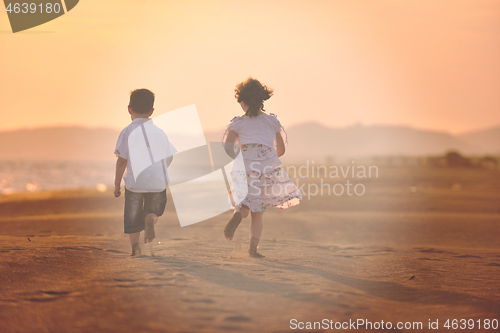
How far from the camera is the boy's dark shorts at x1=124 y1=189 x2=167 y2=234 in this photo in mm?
5227

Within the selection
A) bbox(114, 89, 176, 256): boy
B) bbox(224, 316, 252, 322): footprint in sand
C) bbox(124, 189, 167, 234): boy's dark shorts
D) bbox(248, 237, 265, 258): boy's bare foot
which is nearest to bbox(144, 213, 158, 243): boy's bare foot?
bbox(114, 89, 176, 256): boy

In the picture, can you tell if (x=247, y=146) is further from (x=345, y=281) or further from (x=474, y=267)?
(x=474, y=267)

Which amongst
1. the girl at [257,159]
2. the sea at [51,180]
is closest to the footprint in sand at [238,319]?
the girl at [257,159]

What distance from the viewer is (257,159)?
5.35 meters

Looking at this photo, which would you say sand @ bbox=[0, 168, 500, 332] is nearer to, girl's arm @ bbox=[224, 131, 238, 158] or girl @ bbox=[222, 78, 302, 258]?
girl @ bbox=[222, 78, 302, 258]

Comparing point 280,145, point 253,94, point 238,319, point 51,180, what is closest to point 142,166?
point 253,94

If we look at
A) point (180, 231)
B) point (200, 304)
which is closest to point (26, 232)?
point (180, 231)

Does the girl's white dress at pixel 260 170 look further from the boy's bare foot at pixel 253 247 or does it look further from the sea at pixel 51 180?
the sea at pixel 51 180

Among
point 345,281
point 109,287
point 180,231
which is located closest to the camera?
point 109,287

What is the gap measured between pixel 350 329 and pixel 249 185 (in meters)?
2.53

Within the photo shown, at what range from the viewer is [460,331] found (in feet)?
10.4

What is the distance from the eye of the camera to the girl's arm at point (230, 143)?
5.41 metres

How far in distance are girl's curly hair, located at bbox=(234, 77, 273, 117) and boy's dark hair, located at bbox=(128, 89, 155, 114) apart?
106 centimetres

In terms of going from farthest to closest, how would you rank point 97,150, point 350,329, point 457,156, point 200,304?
point 97,150, point 457,156, point 200,304, point 350,329
